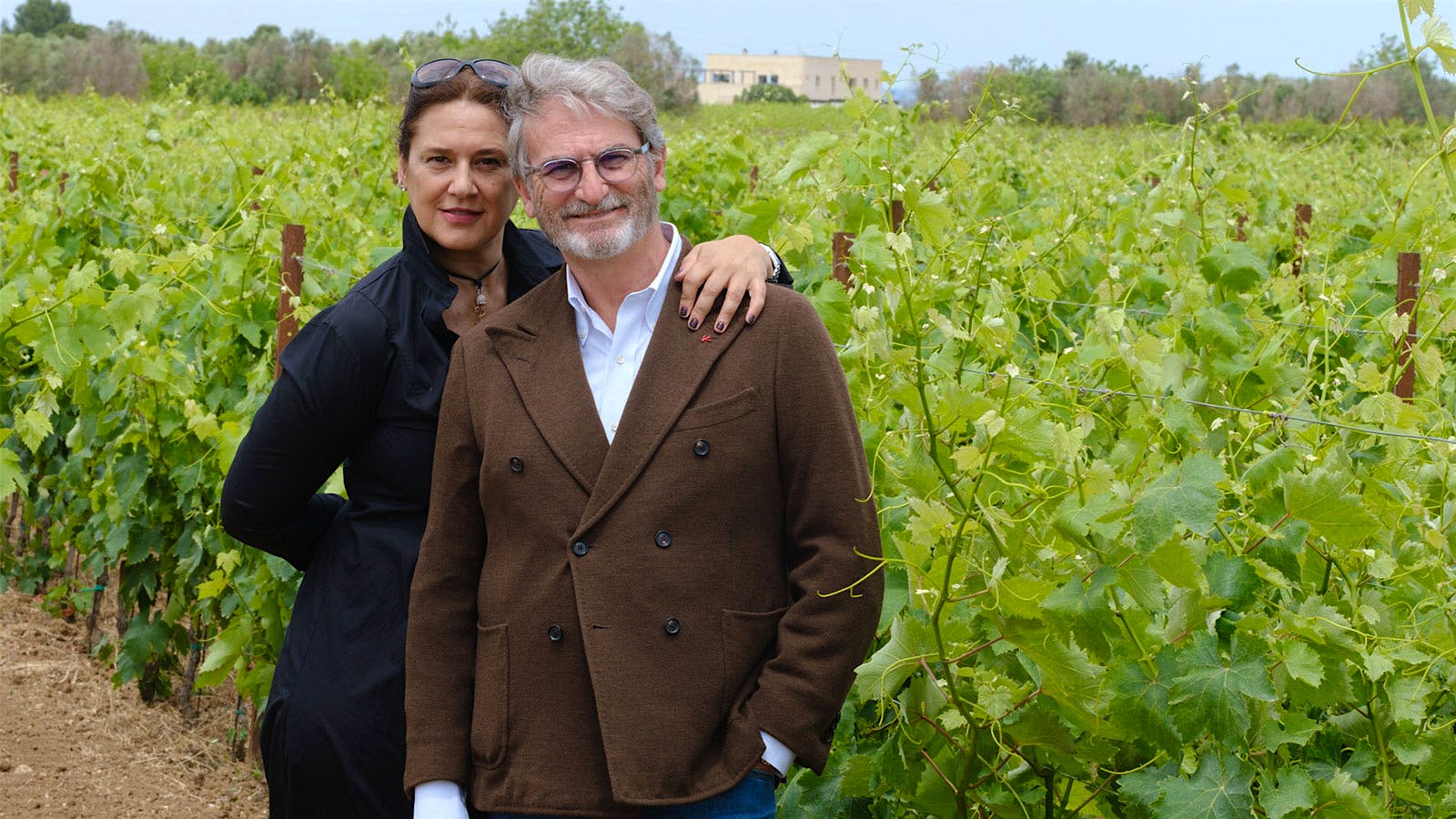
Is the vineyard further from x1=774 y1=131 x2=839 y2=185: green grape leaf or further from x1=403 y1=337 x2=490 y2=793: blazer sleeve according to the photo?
x1=403 y1=337 x2=490 y2=793: blazer sleeve

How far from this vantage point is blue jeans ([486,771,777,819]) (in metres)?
1.77

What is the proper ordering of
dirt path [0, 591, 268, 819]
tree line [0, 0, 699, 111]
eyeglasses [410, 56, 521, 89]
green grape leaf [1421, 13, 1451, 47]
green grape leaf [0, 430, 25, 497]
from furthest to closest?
tree line [0, 0, 699, 111] → dirt path [0, 591, 268, 819] → green grape leaf [0, 430, 25, 497] → eyeglasses [410, 56, 521, 89] → green grape leaf [1421, 13, 1451, 47]

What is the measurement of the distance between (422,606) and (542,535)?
20cm

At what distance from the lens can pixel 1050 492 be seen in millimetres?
1833

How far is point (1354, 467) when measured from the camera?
207cm

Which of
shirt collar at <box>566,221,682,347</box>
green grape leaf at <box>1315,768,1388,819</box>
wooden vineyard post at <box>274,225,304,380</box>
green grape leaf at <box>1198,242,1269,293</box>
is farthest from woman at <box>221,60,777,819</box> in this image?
green grape leaf at <box>1198,242,1269,293</box>

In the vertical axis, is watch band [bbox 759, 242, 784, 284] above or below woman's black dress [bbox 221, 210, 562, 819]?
above

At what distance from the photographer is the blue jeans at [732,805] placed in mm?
1774

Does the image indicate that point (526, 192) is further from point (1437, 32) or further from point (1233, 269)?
point (1233, 269)

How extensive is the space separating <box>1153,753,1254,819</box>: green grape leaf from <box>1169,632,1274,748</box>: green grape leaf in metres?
0.04

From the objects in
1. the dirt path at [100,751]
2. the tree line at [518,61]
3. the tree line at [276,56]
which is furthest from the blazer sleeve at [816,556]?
the tree line at [276,56]

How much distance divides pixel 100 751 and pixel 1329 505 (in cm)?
366

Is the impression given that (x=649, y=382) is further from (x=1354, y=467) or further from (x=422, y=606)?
(x=1354, y=467)

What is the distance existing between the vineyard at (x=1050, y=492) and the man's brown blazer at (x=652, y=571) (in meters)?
0.13
